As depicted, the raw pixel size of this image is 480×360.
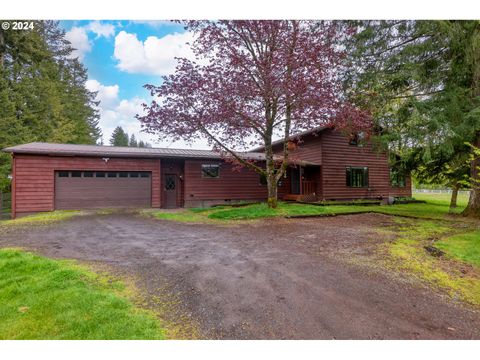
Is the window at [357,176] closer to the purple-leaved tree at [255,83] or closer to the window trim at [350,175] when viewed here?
the window trim at [350,175]

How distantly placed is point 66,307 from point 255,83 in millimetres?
10194

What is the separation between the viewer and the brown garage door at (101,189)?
13.9 m

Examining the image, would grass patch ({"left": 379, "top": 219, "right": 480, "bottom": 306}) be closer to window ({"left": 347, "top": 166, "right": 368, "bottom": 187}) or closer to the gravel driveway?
the gravel driveway

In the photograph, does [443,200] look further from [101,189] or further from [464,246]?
[101,189]

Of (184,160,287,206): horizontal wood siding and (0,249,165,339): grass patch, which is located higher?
(184,160,287,206): horizontal wood siding

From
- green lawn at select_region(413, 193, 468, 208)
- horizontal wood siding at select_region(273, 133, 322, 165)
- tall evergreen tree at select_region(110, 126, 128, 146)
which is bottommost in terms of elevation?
green lawn at select_region(413, 193, 468, 208)

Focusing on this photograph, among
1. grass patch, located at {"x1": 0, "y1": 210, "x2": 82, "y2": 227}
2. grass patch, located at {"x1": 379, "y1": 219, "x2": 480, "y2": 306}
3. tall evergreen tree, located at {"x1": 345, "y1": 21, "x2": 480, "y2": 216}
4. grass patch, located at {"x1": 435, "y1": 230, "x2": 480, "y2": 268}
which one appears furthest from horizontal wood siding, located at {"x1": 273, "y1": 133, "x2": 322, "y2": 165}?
grass patch, located at {"x1": 0, "y1": 210, "x2": 82, "y2": 227}

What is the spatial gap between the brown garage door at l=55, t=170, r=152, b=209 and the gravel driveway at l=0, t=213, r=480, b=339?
6.49m

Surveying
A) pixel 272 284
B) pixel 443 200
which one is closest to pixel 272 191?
pixel 272 284

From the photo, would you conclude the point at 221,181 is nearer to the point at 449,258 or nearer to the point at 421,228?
the point at 421,228

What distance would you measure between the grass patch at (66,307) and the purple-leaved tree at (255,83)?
8635 millimetres

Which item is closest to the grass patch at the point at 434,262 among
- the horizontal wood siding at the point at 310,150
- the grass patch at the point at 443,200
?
the horizontal wood siding at the point at 310,150

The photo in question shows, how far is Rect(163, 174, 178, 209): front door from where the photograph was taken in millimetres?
16672

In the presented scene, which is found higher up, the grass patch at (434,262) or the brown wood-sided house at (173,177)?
the brown wood-sided house at (173,177)
